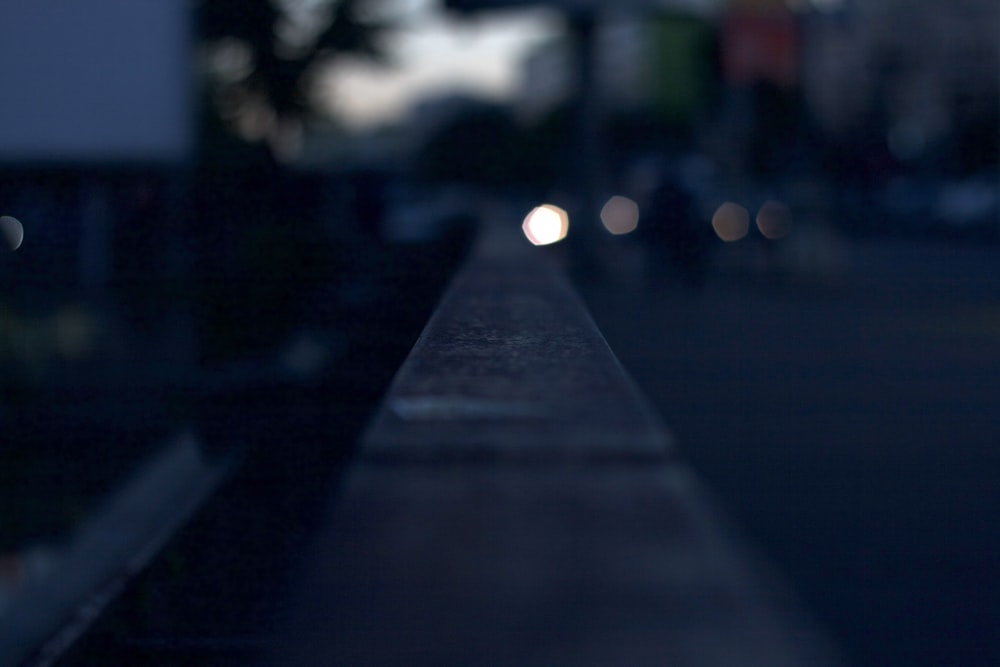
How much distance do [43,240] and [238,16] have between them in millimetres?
18926

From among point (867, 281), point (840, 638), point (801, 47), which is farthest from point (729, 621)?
point (801, 47)

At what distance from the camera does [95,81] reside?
1731 centimetres

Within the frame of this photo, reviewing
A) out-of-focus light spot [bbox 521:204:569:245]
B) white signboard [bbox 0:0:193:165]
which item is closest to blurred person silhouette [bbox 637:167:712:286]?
out-of-focus light spot [bbox 521:204:569:245]

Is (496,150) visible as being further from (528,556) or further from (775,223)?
(528,556)

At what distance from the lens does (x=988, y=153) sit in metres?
64.2

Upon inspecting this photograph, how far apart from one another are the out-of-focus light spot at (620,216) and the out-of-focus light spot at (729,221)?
162 inches

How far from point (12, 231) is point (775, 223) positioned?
1434 centimetres

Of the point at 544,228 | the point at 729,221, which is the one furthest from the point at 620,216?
the point at 544,228

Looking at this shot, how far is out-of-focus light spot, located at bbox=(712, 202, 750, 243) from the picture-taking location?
98.6 feet

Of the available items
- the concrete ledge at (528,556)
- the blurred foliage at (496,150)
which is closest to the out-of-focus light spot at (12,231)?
the concrete ledge at (528,556)

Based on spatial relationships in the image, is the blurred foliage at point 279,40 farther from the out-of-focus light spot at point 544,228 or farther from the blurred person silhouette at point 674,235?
the blurred person silhouette at point 674,235

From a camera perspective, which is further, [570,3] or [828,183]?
[828,183]

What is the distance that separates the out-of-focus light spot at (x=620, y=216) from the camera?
36156 millimetres

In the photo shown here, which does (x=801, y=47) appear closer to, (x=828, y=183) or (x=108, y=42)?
(x=108, y=42)
